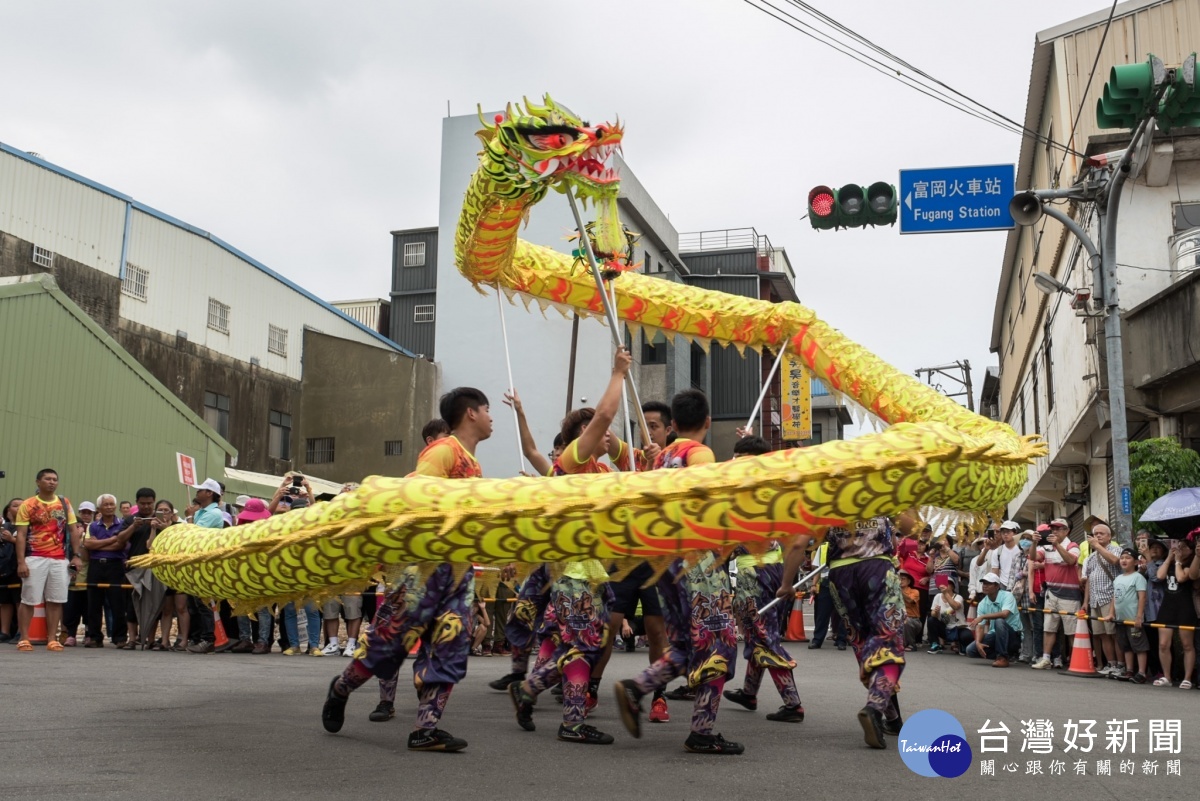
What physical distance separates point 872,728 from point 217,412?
76.6 ft

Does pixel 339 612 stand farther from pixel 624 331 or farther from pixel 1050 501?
pixel 1050 501

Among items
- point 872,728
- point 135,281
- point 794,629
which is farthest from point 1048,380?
point 872,728

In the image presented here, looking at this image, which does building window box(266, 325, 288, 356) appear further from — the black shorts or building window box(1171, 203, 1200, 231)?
the black shorts

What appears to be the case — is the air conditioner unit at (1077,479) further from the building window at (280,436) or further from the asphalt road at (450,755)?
the building window at (280,436)

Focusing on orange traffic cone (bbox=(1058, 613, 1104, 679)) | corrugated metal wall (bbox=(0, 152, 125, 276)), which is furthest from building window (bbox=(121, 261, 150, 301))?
orange traffic cone (bbox=(1058, 613, 1104, 679))

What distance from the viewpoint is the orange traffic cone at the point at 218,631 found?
1134 centimetres

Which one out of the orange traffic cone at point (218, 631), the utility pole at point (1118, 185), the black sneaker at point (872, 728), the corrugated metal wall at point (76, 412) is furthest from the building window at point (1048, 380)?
the black sneaker at point (872, 728)

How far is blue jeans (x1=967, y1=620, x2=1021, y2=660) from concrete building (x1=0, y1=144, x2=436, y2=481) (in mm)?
17584

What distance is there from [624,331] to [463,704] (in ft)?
11.4

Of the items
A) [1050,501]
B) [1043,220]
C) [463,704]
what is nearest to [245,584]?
Answer: [463,704]

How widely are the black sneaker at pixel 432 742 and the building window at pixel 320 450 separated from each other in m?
24.9

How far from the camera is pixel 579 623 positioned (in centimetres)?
579

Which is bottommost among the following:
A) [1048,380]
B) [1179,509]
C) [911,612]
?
[911,612]

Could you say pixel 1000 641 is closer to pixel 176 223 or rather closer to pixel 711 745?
pixel 711 745
